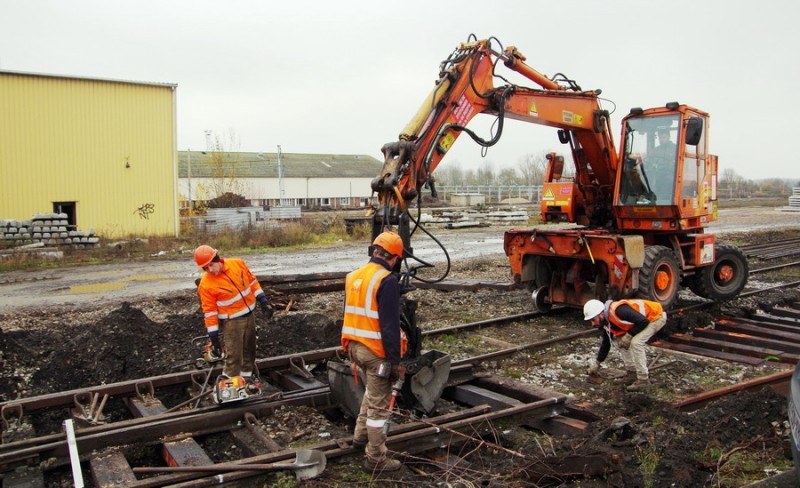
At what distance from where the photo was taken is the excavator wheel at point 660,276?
923cm

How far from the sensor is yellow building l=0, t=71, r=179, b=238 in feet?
75.2

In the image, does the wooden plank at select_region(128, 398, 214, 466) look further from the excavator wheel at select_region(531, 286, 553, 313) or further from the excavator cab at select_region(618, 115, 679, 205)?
the excavator cab at select_region(618, 115, 679, 205)

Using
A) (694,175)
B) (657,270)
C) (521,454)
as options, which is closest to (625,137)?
(694,175)

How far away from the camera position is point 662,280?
9.64 metres

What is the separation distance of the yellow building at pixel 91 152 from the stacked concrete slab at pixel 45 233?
1.67 meters

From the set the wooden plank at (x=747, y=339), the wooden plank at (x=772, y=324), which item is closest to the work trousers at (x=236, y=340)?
the wooden plank at (x=747, y=339)

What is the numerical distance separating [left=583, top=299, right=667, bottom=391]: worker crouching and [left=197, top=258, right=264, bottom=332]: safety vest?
3.70 m

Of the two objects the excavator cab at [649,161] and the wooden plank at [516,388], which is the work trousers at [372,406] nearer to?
the wooden plank at [516,388]

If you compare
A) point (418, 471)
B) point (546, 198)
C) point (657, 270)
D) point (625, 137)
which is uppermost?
point (625, 137)

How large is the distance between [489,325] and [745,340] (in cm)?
349

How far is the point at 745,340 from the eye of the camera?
8.73 meters

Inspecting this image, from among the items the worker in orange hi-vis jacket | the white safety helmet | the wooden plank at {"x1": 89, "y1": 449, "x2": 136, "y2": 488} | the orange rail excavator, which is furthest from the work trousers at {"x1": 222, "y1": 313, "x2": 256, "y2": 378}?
the white safety helmet

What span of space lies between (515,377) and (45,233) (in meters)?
19.6

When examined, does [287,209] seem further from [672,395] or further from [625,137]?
[672,395]
